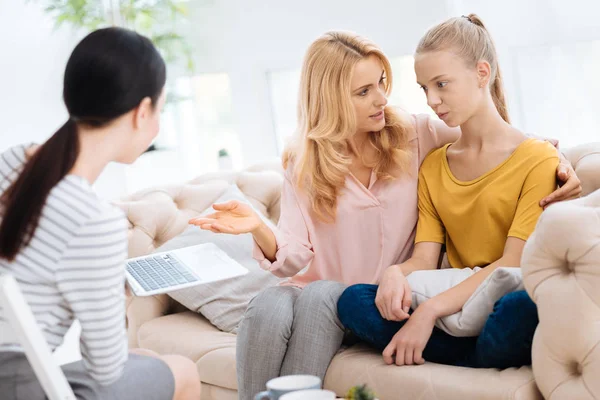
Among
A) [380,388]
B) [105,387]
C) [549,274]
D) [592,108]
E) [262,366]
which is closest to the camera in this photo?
[105,387]

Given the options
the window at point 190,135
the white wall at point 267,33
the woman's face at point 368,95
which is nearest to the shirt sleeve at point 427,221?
the woman's face at point 368,95

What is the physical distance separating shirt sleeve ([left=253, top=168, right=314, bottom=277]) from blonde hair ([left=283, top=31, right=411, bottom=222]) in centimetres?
5

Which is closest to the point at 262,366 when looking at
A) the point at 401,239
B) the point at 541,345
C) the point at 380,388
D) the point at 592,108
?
the point at 380,388

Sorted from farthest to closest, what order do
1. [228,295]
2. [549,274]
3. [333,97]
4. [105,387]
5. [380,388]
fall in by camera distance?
1. [228,295]
2. [333,97]
3. [380,388]
4. [549,274]
5. [105,387]

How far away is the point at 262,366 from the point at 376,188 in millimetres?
592

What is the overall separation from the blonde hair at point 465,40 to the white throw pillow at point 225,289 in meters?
0.99

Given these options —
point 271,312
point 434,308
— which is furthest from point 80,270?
point 434,308

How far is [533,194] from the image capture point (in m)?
1.89

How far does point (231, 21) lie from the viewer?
15.6 ft

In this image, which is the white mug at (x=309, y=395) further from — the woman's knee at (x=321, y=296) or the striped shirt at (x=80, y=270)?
the woman's knee at (x=321, y=296)

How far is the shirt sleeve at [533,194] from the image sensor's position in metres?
1.86

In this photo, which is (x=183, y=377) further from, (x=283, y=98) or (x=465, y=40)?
(x=283, y=98)

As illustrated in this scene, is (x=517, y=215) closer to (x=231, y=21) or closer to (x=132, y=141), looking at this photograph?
(x=132, y=141)

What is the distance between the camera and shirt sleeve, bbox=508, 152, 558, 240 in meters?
1.86
